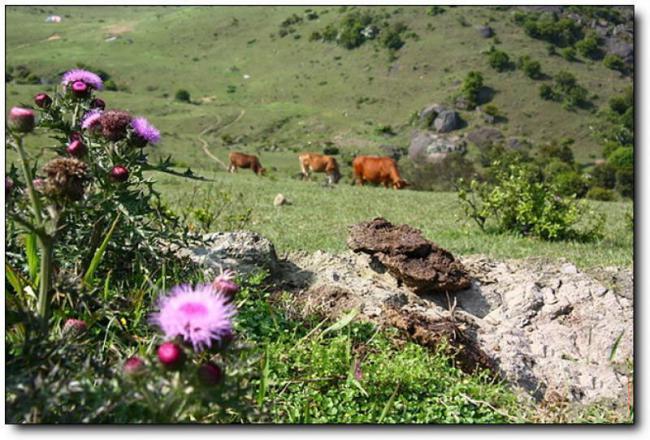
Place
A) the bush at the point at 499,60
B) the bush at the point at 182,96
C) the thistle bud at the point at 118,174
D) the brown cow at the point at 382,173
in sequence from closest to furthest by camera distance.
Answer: the thistle bud at the point at 118,174, the brown cow at the point at 382,173, the bush at the point at 499,60, the bush at the point at 182,96

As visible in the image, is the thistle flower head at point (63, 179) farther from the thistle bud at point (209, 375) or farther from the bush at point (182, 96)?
the bush at point (182, 96)

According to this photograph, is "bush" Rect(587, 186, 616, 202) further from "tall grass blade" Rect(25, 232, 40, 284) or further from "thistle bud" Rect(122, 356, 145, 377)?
"thistle bud" Rect(122, 356, 145, 377)

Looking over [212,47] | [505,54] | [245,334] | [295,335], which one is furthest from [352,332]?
[212,47]

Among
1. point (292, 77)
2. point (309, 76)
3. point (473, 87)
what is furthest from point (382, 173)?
point (292, 77)

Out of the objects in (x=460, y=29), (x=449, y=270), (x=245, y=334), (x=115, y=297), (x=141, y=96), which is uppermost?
(x=115, y=297)

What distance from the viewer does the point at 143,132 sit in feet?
11.9

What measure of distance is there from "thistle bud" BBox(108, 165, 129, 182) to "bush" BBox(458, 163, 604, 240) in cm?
652

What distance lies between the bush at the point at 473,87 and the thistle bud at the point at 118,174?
6136cm

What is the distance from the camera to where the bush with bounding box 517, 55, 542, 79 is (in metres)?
58.9

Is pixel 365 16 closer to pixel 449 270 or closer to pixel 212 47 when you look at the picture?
pixel 212 47

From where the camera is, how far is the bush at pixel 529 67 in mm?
58947

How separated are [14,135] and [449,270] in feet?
10.4

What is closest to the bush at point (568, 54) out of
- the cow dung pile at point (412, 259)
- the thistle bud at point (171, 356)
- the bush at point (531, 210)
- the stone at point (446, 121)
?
the stone at point (446, 121)

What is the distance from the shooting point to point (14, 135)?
2.73 meters
